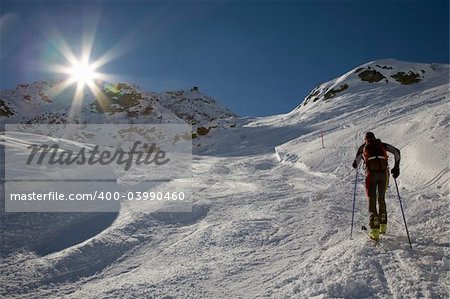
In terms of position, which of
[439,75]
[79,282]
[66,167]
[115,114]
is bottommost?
[79,282]

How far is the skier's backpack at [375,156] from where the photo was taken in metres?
6.25

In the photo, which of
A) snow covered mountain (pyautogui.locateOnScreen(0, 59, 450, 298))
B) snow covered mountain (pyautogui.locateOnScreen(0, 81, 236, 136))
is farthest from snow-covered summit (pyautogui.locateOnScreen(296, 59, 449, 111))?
snow covered mountain (pyautogui.locateOnScreen(0, 59, 450, 298))

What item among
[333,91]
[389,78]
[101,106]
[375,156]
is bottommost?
[375,156]

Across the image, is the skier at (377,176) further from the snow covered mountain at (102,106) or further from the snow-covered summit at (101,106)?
the snow-covered summit at (101,106)

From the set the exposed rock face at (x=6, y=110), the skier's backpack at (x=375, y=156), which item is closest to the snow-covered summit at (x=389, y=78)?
the skier's backpack at (x=375, y=156)

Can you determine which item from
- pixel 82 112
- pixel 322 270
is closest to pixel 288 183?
pixel 322 270

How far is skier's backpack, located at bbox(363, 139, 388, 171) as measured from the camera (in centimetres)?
625

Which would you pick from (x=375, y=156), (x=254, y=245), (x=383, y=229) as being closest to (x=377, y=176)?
(x=375, y=156)

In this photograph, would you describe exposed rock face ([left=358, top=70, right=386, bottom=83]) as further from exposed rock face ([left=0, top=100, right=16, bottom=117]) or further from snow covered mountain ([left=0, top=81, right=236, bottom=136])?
exposed rock face ([left=0, top=100, right=16, bottom=117])

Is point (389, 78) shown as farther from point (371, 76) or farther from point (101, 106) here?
point (101, 106)

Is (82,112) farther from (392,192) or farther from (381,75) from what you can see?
(392,192)

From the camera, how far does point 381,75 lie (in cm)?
4641

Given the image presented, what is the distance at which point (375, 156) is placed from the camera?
6.34 m

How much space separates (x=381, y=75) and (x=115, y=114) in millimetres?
59947
